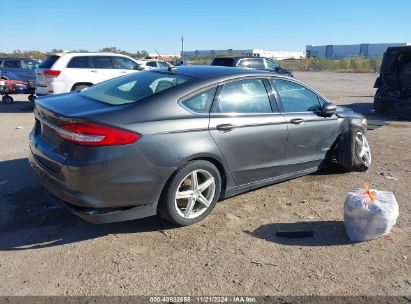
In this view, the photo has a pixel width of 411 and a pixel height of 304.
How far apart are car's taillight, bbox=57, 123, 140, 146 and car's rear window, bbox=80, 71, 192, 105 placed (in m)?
0.54

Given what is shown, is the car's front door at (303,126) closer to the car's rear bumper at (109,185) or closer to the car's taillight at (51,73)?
the car's rear bumper at (109,185)

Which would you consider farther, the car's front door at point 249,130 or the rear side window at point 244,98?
the rear side window at point 244,98

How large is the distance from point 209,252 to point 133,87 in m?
1.95

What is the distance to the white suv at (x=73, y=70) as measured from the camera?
11.2 m

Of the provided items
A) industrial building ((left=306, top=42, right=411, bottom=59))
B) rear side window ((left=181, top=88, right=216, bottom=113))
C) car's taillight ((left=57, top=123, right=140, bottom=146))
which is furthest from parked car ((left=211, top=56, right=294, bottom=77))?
industrial building ((left=306, top=42, right=411, bottom=59))

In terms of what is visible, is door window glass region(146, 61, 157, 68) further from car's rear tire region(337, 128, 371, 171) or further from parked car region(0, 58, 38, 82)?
car's rear tire region(337, 128, 371, 171)

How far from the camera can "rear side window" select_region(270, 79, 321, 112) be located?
488cm

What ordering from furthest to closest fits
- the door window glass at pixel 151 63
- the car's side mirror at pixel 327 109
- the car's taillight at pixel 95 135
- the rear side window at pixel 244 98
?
the door window glass at pixel 151 63 → the car's side mirror at pixel 327 109 → the rear side window at pixel 244 98 → the car's taillight at pixel 95 135

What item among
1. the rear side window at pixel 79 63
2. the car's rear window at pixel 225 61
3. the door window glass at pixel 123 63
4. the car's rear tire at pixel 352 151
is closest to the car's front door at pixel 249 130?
the car's rear tire at pixel 352 151

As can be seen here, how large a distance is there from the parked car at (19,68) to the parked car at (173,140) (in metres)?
13.9

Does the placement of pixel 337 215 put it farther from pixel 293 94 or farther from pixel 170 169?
pixel 170 169

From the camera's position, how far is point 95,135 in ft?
10.9

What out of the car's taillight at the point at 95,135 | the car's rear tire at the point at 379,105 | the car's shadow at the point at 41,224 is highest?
the car's taillight at the point at 95,135

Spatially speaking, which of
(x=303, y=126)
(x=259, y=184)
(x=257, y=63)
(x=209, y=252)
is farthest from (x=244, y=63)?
(x=209, y=252)
